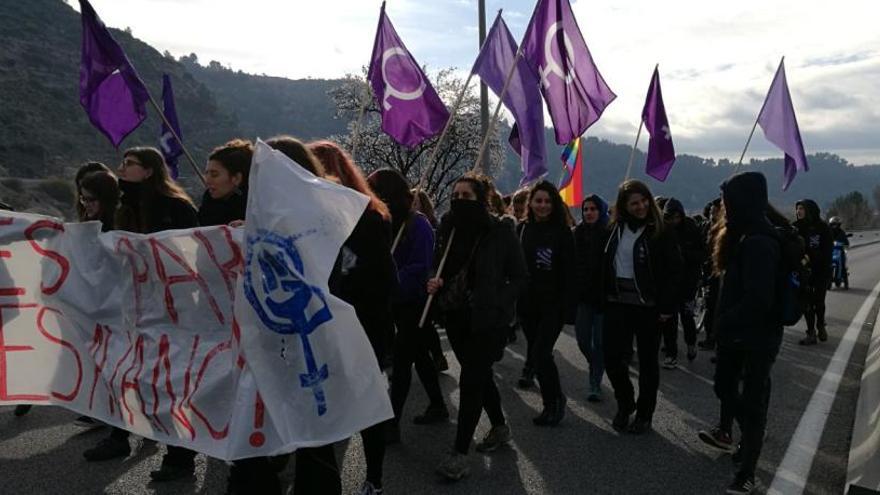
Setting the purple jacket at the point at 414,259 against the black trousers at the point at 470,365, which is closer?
the black trousers at the point at 470,365

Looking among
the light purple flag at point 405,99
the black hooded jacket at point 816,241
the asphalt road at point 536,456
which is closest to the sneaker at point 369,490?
the asphalt road at point 536,456

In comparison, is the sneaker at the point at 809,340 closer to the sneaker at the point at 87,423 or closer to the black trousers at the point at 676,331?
the black trousers at the point at 676,331

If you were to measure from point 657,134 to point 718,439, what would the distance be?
5.32m

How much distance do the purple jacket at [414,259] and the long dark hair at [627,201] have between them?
1.48 m

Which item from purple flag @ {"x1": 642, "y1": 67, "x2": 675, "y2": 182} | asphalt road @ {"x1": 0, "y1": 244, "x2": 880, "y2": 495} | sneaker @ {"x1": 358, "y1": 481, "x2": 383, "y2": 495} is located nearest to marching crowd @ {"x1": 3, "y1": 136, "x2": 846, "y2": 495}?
sneaker @ {"x1": 358, "y1": 481, "x2": 383, "y2": 495}

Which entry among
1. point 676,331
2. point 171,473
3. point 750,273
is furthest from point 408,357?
point 676,331

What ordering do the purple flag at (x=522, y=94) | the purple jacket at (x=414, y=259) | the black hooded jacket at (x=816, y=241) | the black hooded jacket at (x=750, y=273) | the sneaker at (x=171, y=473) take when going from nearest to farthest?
the black hooded jacket at (x=750, y=273)
the sneaker at (x=171, y=473)
the purple jacket at (x=414, y=259)
the purple flag at (x=522, y=94)
the black hooded jacket at (x=816, y=241)

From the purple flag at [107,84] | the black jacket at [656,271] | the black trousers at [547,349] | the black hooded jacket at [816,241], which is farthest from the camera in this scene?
the black hooded jacket at [816,241]

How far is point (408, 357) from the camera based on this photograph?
16.5ft

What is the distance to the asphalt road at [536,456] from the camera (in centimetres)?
425

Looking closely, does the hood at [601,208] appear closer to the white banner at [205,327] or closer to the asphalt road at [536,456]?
the asphalt road at [536,456]

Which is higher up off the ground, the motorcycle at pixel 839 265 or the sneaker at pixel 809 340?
the motorcycle at pixel 839 265

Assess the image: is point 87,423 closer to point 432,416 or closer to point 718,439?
point 432,416

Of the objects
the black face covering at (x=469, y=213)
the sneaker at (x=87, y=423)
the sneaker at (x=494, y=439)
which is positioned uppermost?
the black face covering at (x=469, y=213)
